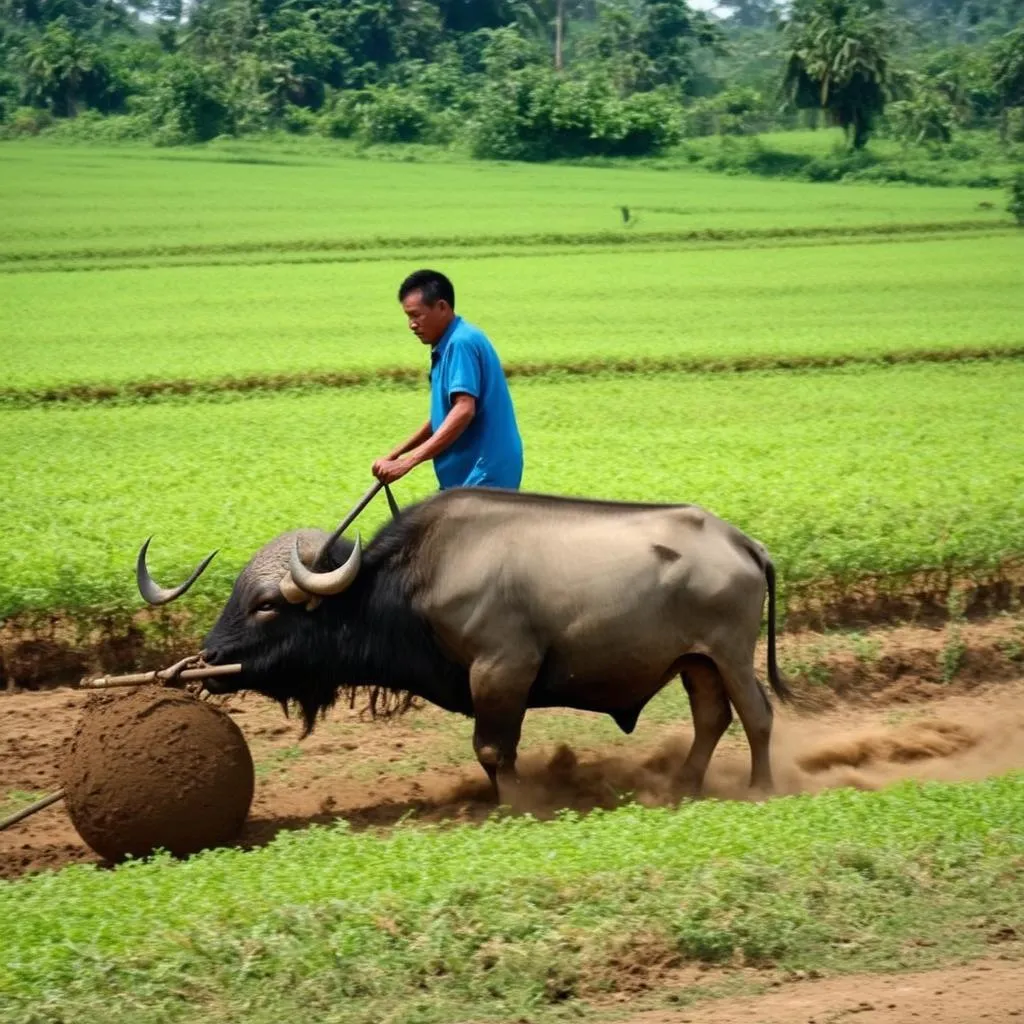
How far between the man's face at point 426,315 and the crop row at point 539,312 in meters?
11.9

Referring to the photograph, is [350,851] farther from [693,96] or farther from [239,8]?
[693,96]

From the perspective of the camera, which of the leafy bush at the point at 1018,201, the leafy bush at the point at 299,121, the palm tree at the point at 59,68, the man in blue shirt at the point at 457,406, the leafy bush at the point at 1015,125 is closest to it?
the man in blue shirt at the point at 457,406

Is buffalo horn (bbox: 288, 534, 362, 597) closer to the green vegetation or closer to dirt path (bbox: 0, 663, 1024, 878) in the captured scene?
dirt path (bbox: 0, 663, 1024, 878)

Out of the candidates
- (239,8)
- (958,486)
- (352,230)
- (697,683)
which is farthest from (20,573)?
(239,8)

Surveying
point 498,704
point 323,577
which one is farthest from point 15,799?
point 498,704

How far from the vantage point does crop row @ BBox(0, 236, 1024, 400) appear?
20.7 metres

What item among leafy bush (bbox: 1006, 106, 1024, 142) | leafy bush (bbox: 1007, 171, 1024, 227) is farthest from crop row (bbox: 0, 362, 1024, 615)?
leafy bush (bbox: 1006, 106, 1024, 142)

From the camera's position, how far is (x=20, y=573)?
975 centimetres

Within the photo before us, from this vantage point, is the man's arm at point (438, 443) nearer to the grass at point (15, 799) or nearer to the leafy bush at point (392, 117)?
the grass at point (15, 799)

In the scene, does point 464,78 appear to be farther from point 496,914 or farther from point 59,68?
point 496,914

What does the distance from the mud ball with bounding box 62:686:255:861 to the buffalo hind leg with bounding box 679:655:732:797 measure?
200 cm

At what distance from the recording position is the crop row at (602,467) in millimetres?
10516

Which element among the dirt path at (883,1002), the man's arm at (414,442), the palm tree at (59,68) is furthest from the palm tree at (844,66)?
the dirt path at (883,1002)

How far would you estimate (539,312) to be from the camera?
2473 centimetres
